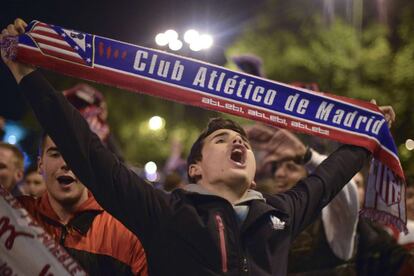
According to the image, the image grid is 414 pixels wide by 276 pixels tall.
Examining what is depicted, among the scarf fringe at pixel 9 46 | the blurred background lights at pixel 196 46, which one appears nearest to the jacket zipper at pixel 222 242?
the scarf fringe at pixel 9 46

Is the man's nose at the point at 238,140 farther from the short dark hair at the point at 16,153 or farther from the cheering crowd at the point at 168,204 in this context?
the short dark hair at the point at 16,153

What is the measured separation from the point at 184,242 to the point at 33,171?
340cm

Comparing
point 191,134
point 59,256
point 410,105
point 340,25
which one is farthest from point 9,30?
point 191,134

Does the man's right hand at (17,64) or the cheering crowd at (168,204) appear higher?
the man's right hand at (17,64)

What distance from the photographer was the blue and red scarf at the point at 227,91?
3.20m

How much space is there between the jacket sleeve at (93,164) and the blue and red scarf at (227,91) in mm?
280

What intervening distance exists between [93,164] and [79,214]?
52 cm

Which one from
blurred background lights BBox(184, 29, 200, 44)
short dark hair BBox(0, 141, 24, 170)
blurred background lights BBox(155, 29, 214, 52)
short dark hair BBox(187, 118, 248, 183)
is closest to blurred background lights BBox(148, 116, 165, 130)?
blurred background lights BBox(155, 29, 214, 52)

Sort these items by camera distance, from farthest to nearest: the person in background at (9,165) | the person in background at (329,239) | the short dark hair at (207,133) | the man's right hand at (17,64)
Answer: the person in background at (9,165) → the person in background at (329,239) → the short dark hair at (207,133) → the man's right hand at (17,64)

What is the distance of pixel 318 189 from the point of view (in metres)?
3.37

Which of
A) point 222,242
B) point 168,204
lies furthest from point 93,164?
point 222,242

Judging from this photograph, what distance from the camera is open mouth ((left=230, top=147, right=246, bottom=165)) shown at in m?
3.18

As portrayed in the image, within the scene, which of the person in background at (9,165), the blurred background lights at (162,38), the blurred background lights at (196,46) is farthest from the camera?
the blurred background lights at (162,38)

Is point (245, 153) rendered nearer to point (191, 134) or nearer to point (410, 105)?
point (410, 105)
